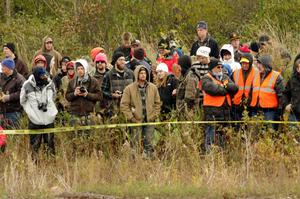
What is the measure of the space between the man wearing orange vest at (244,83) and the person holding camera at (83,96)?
2.63 metres

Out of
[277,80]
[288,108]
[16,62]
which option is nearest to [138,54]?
[16,62]

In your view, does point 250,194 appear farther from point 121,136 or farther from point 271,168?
point 121,136

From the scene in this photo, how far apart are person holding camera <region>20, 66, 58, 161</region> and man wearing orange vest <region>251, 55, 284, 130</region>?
3795mm

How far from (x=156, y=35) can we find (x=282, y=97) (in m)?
11.5

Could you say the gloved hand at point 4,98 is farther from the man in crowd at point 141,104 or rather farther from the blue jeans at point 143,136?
the blue jeans at point 143,136

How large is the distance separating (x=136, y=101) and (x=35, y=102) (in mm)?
1883

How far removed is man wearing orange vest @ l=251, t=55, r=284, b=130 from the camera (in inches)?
683

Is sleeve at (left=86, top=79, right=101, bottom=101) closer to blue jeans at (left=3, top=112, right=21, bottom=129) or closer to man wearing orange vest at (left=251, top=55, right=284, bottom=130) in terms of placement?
blue jeans at (left=3, top=112, right=21, bottom=129)

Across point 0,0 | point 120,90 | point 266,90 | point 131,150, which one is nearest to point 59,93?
point 120,90

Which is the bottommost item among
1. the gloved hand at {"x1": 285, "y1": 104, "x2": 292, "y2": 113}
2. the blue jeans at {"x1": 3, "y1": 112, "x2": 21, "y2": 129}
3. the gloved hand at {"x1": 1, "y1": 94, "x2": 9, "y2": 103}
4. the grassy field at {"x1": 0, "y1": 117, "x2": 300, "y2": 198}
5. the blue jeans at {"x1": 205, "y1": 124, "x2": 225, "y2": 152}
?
the grassy field at {"x1": 0, "y1": 117, "x2": 300, "y2": 198}

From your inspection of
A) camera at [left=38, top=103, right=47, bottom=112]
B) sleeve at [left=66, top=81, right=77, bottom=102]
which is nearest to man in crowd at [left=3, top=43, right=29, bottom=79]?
sleeve at [left=66, top=81, right=77, bottom=102]

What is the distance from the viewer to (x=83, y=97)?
17.7 metres

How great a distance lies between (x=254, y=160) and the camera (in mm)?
16328

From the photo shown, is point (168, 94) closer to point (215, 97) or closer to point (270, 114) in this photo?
point (215, 97)
